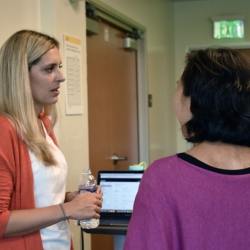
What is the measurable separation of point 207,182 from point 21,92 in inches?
30.1

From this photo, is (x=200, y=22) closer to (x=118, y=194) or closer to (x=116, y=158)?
(x=116, y=158)

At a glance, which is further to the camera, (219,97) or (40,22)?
(40,22)

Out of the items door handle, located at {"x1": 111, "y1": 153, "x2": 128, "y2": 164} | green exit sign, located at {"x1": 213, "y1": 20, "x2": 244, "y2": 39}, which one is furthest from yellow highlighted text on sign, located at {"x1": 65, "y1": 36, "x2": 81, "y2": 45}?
green exit sign, located at {"x1": 213, "y1": 20, "x2": 244, "y2": 39}

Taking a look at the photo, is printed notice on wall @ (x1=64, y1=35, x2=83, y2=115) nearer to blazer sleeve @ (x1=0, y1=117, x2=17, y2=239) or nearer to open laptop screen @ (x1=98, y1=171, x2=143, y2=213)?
open laptop screen @ (x1=98, y1=171, x2=143, y2=213)

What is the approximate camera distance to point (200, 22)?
498cm

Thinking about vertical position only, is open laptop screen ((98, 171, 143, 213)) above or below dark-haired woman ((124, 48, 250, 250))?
below

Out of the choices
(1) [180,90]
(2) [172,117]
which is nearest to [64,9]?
(1) [180,90]

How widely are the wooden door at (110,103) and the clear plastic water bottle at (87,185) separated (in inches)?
40.1

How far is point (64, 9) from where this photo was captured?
7.85 feet

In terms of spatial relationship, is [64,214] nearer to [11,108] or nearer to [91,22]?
[11,108]

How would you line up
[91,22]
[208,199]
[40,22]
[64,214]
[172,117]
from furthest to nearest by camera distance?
[172,117] < [91,22] < [40,22] < [64,214] < [208,199]

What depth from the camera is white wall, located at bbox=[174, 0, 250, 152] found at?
485 centimetres

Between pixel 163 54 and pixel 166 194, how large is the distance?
3.74 m

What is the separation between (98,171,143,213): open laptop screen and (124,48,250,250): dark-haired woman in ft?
3.56
